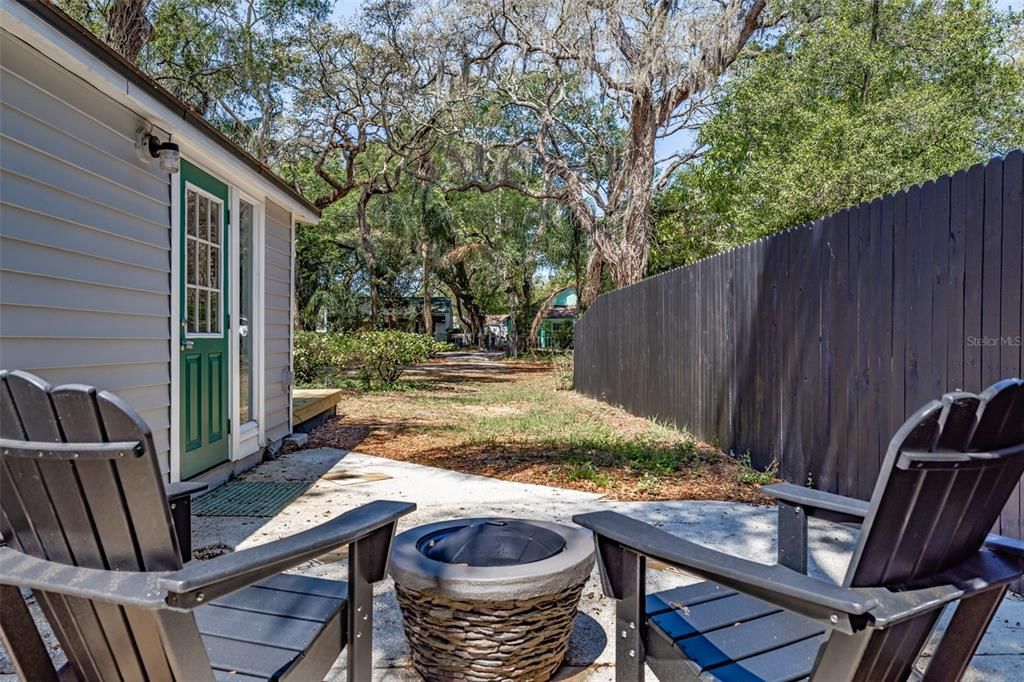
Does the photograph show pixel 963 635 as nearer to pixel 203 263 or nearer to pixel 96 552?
pixel 96 552

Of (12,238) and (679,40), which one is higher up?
(679,40)

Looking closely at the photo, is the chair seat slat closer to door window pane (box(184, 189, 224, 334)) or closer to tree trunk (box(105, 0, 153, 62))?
door window pane (box(184, 189, 224, 334))

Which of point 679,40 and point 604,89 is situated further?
point 604,89

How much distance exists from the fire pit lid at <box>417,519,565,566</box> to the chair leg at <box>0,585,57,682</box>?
961mm

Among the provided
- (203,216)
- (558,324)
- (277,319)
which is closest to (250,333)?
(277,319)

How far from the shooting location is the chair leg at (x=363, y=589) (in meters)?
1.56

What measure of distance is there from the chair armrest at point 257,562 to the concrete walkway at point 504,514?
821 mm

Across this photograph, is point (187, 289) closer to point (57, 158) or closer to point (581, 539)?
point (57, 158)

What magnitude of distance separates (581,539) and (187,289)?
3318mm

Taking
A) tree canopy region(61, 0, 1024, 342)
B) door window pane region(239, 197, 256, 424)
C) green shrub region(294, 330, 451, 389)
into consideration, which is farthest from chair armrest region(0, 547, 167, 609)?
green shrub region(294, 330, 451, 389)

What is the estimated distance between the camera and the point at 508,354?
80.0 feet

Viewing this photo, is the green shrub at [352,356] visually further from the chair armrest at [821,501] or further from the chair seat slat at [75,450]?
the chair seat slat at [75,450]

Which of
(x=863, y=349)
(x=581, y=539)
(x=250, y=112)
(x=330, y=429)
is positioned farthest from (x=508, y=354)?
(x=581, y=539)

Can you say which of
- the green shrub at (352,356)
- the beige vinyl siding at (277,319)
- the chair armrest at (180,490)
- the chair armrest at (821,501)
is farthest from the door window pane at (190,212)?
the green shrub at (352,356)
